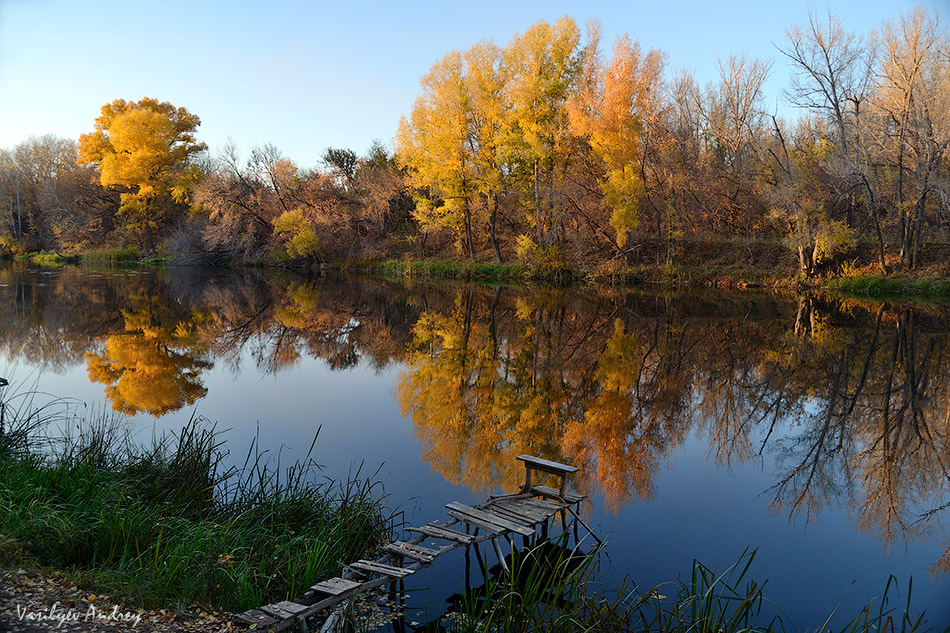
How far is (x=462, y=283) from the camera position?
1281 inches

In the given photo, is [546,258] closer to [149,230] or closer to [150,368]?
[150,368]

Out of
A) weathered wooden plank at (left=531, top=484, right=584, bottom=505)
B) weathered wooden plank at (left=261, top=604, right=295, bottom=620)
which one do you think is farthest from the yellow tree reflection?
weathered wooden plank at (left=261, top=604, right=295, bottom=620)

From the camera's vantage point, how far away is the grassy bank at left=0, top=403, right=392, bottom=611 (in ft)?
13.7

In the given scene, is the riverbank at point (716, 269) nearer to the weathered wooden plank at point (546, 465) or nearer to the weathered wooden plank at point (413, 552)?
the weathered wooden plank at point (546, 465)

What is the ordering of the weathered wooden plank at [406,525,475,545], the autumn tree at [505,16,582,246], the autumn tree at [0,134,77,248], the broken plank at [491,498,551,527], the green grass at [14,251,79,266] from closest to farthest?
the weathered wooden plank at [406,525,475,545] < the broken plank at [491,498,551,527] < the autumn tree at [505,16,582,246] < the green grass at [14,251,79,266] < the autumn tree at [0,134,77,248]

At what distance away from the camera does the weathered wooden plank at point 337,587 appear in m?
4.02

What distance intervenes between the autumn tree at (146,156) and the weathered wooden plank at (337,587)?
45.2 metres

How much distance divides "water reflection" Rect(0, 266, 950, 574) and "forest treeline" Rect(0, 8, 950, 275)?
17.6ft

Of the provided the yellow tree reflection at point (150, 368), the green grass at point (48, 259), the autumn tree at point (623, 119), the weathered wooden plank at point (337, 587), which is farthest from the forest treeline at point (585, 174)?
the weathered wooden plank at point (337, 587)

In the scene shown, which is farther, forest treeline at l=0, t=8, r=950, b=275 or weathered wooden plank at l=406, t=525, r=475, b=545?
forest treeline at l=0, t=8, r=950, b=275

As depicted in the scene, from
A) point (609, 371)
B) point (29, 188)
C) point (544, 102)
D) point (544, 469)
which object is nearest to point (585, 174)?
point (544, 102)

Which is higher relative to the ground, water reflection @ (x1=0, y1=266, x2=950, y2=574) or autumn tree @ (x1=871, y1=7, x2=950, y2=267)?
autumn tree @ (x1=871, y1=7, x2=950, y2=267)

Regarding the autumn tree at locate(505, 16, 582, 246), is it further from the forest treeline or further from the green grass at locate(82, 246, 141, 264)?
the green grass at locate(82, 246, 141, 264)

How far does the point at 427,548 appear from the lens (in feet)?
16.4
